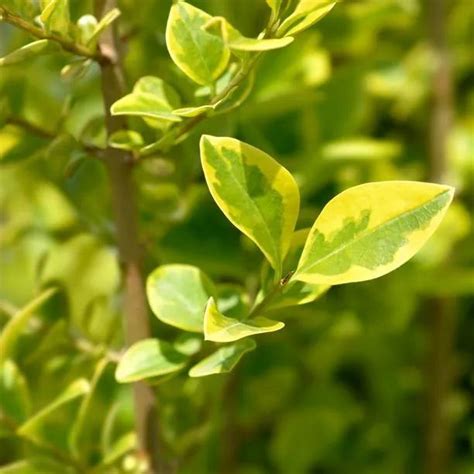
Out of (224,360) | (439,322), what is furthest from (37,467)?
(439,322)

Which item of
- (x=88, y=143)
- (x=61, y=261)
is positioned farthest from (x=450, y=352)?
(x=88, y=143)

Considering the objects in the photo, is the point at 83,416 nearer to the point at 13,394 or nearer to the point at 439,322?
the point at 13,394

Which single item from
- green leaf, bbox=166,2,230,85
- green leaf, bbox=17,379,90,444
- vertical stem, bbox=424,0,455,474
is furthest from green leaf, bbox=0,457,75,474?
vertical stem, bbox=424,0,455,474

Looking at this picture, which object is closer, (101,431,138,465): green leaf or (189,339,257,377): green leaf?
(189,339,257,377): green leaf

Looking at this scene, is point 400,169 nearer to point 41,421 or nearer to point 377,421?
point 377,421

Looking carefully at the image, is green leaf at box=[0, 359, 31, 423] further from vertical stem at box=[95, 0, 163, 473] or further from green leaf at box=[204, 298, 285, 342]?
green leaf at box=[204, 298, 285, 342]

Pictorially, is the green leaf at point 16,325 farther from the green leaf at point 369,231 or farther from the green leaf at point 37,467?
the green leaf at point 369,231
